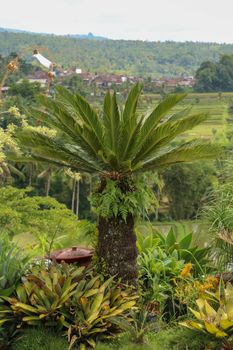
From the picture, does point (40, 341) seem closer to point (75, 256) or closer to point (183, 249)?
point (75, 256)

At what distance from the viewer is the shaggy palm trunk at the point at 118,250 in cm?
600

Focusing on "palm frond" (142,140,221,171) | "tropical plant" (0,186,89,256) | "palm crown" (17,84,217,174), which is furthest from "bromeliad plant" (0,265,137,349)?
"tropical plant" (0,186,89,256)

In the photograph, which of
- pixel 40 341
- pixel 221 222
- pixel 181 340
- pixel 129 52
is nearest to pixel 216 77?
pixel 129 52

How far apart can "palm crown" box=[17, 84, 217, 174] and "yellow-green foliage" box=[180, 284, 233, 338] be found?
5.78 ft

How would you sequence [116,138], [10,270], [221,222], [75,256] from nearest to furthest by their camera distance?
[10,270] < [116,138] < [75,256] < [221,222]

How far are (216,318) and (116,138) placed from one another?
2441 millimetres

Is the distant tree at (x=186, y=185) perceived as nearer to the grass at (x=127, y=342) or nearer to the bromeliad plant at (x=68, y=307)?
the bromeliad plant at (x=68, y=307)

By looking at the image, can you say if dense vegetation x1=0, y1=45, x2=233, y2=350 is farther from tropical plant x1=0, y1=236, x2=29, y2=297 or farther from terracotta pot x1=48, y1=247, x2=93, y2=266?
terracotta pot x1=48, y1=247, x2=93, y2=266

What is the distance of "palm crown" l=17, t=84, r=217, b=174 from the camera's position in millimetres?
5965

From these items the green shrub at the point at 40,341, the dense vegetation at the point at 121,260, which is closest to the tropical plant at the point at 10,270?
the dense vegetation at the point at 121,260

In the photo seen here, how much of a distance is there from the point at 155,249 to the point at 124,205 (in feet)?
5.15

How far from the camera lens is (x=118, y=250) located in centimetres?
600

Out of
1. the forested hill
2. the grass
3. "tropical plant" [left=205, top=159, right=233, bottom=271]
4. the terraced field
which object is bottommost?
the grass

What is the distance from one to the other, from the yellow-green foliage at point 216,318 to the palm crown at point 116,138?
1763 mm
